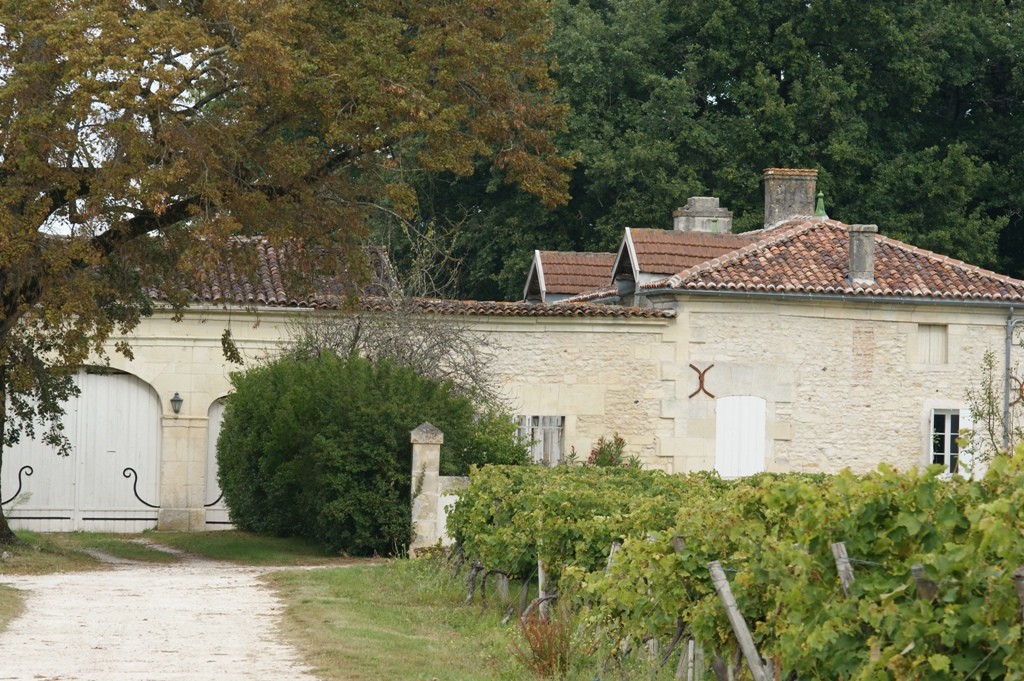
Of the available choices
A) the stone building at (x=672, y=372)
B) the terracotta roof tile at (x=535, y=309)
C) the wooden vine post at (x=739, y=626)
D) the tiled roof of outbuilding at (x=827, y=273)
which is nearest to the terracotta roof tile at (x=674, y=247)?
the stone building at (x=672, y=372)

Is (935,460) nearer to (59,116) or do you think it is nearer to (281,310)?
(281,310)

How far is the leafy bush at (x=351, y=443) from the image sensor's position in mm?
18812

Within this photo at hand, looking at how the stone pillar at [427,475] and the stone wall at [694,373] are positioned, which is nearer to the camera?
the stone pillar at [427,475]

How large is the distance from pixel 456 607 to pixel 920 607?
7.90 metres

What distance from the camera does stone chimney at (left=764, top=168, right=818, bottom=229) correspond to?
99.4 feet

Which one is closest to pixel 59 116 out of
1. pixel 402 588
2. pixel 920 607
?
pixel 402 588

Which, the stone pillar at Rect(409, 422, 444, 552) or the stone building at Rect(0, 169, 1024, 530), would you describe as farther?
the stone building at Rect(0, 169, 1024, 530)

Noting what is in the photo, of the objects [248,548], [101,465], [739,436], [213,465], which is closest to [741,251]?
[739,436]

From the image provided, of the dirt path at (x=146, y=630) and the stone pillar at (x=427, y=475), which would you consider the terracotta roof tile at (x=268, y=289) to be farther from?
the dirt path at (x=146, y=630)

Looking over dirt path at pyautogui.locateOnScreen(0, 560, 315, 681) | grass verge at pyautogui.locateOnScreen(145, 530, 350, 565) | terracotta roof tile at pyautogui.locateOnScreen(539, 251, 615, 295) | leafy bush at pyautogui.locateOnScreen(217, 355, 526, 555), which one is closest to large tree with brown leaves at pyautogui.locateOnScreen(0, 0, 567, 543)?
leafy bush at pyautogui.locateOnScreen(217, 355, 526, 555)

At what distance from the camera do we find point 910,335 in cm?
2525

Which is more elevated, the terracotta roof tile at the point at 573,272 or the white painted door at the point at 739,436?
the terracotta roof tile at the point at 573,272

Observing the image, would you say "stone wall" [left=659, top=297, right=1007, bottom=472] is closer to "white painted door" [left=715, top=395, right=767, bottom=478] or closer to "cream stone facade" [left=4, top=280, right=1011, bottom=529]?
"cream stone facade" [left=4, top=280, right=1011, bottom=529]

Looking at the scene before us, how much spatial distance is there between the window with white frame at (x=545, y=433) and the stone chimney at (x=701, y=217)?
7.99 m
